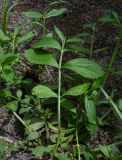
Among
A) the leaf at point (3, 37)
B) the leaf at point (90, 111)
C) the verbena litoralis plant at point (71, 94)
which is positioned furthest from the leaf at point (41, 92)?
the leaf at point (3, 37)

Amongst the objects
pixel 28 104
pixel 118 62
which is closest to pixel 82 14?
pixel 118 62

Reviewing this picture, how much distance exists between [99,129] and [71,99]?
14 cm

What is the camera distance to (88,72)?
3.89ft

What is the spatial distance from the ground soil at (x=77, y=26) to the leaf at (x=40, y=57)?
21 cm

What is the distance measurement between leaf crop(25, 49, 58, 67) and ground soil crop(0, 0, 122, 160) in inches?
8.3

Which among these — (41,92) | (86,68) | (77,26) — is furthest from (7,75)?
(77,26)

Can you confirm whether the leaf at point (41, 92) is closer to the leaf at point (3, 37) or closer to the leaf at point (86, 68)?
the leaf at point (86, 68)

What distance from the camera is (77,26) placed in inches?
67.0

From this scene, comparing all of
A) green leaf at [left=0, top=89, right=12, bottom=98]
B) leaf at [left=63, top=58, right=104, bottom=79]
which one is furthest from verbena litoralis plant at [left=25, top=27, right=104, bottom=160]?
green leaf at [left=0, top=89, right=12, bottom=98]

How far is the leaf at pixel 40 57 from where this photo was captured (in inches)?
48.2

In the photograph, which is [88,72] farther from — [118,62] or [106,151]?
[118,62]

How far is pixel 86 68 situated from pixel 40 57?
0.14 metres

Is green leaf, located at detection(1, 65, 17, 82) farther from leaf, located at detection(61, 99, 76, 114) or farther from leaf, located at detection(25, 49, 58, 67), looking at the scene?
leaf, located at detection(61, 99, 76, 114)

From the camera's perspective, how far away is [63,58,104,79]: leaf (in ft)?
3.87
